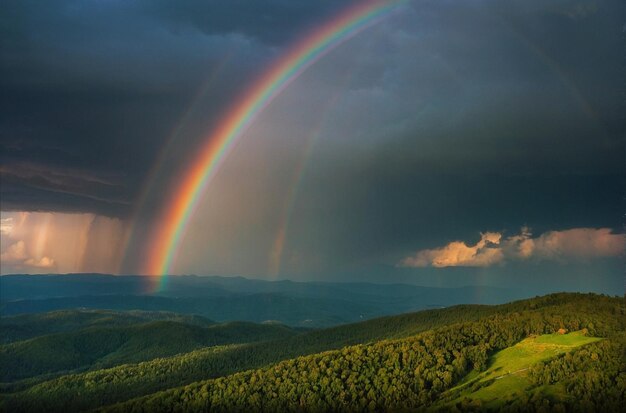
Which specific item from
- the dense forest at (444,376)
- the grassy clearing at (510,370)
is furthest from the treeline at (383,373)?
the grassy clearing at (510,370)

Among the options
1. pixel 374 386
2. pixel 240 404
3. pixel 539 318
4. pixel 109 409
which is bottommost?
pixel 109 409

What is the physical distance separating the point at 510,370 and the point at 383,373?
110ft

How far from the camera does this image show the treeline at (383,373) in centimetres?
12344

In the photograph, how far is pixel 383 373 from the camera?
132 metres

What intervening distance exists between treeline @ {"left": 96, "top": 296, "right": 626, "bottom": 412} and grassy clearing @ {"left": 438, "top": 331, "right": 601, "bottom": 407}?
3819mm

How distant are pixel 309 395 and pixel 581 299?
11597 centimetres

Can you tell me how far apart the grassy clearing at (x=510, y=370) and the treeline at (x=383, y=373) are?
150 inches

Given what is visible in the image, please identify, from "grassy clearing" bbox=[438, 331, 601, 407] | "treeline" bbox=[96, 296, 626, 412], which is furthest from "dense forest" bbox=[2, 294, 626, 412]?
"grassy clearing" bbox=[438, 331, 601, 407]

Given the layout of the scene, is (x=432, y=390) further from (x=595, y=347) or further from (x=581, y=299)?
(x=581, y=299)

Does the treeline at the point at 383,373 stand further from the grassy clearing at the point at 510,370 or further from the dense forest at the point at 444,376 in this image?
the grassy clearing at the point at 510,370

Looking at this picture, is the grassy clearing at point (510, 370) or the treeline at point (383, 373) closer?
the grassy clearing at point (510, 370)

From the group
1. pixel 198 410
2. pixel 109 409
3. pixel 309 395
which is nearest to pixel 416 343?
pixel 309 395

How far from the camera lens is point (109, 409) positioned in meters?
165

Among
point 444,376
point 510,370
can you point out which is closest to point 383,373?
point 444,376
